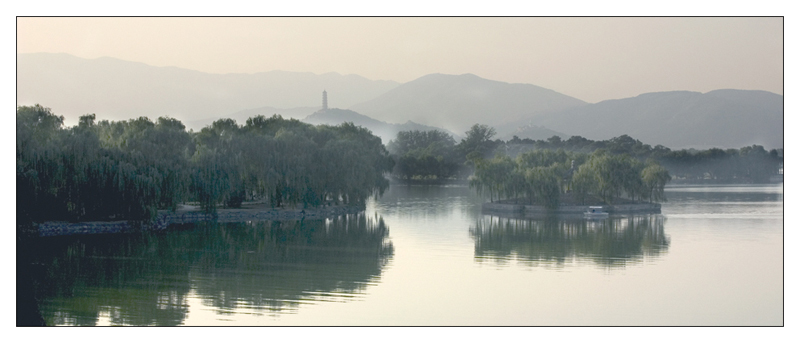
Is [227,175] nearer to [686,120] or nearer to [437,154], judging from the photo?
[686,120]

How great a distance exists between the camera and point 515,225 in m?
32.7

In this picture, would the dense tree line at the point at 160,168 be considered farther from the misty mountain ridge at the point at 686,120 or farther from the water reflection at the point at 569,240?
the misty mountain ridge at the point at 686,120

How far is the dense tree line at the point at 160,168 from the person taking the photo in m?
24.7

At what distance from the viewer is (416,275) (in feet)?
61.2

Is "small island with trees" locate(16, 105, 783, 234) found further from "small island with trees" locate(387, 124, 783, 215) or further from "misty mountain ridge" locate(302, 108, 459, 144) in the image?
"misty mountain ridge" locate(302, 108, 459, 144)

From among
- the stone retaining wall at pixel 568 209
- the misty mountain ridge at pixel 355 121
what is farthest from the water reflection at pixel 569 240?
the misty mountain ridge at pixel 355 121

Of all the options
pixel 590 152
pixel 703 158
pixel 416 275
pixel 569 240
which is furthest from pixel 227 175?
pixel 590 152

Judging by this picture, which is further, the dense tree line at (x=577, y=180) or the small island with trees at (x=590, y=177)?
the small island with trees at (x=590, y=177)

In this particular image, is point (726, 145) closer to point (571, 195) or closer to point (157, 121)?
point (571, 195)

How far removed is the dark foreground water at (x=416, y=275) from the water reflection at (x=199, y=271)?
40mm

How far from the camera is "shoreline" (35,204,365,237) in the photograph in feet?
84.9

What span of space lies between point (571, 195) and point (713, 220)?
8.32 metres

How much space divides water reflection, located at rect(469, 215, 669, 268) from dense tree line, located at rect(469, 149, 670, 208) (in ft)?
10.0

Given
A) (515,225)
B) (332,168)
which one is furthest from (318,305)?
(332,168)
